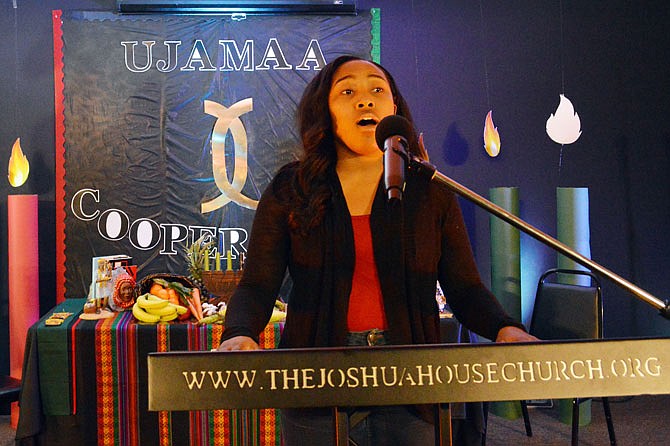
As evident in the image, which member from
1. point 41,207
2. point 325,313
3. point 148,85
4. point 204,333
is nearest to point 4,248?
point 41,207

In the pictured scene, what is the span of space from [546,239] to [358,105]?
2.24 feet

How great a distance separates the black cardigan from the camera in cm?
149

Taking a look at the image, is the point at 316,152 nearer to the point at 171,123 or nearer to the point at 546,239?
the point at 546,239

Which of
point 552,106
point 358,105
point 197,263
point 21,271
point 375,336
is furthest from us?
point 552,106

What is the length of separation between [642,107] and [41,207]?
3741 mm

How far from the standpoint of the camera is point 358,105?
1.63 meters

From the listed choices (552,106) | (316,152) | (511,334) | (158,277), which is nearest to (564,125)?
(552,106)

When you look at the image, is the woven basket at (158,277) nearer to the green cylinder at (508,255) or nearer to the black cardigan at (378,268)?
the green cylinder at (508,255)

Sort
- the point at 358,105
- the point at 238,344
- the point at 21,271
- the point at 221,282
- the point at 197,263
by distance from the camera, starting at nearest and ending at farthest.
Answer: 1. the point at 238,344
2. the point at 358,105
3. the point at 221,282
4. the point at 197,263
5. the point at 21,271

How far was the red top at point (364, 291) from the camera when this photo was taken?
1.50 meters

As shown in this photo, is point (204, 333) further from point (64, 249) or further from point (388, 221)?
point (388, 221)

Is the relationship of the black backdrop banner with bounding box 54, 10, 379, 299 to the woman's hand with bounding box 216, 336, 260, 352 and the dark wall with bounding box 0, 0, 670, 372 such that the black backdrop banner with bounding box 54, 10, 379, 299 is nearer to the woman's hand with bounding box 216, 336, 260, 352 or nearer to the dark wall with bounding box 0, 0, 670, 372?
the dark wall with bounding box 0, 0, 670, 372

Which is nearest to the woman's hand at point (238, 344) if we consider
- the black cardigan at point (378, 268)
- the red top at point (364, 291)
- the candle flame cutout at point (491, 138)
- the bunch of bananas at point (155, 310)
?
the black cardigan at point (378, 268)

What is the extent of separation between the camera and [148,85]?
4293 mm
